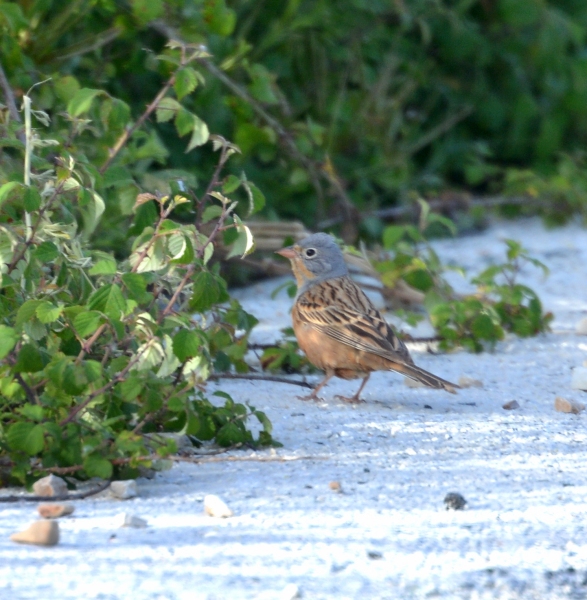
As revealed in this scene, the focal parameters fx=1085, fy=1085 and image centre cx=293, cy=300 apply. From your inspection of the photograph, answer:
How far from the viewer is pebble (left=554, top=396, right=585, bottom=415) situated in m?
4.51

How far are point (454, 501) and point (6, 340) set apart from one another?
4.65 feet

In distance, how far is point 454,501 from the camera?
3.27 m

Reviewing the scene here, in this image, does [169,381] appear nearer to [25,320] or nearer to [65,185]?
[25,320]

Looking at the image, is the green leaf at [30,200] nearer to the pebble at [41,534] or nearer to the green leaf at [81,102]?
the green leaf at [81,102]

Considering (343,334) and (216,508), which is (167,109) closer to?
(343,334)

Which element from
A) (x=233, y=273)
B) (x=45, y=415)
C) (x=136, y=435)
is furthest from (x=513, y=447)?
(x=233, y=273)

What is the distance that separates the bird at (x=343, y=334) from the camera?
4809 mm

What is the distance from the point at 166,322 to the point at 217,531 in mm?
817

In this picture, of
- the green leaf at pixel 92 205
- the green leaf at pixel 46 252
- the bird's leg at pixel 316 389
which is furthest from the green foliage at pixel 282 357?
the green leaf at pixel 46 252

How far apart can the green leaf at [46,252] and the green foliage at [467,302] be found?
2.76 meters

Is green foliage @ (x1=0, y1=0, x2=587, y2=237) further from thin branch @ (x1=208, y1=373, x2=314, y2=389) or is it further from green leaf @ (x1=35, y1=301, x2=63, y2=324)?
green leaf @ (x1=35, y1=301, x2=63, y2=324)

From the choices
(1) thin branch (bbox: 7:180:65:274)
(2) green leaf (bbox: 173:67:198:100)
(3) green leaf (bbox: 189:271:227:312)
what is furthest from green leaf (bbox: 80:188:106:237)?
(2) green leaf (bbox: 173:67:198:100)

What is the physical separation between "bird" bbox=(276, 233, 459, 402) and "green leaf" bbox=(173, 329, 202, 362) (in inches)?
59.7

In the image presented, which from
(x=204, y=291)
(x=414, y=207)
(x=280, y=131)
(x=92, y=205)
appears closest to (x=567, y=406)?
(x=204, y=291)
